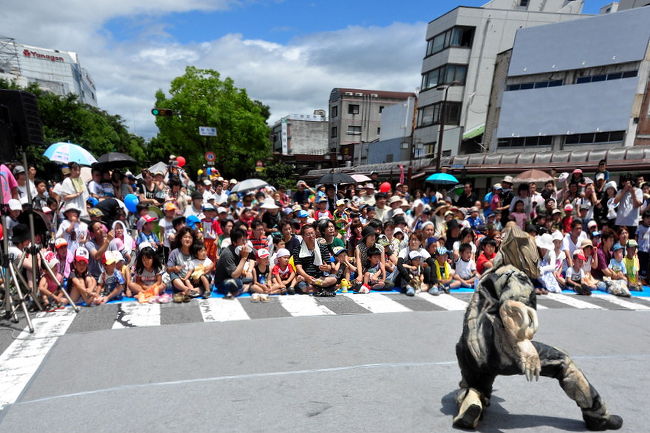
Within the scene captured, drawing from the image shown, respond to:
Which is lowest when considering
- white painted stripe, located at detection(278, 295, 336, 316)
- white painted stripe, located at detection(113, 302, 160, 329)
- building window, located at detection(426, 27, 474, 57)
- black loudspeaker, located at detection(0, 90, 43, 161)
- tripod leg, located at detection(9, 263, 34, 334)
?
white painted stripe, located at detection(278, 295, 336, 316)

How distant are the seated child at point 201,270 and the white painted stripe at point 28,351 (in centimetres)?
181

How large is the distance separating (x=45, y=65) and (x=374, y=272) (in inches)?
3014

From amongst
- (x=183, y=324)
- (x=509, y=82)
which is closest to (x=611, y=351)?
(x=183, y=324)

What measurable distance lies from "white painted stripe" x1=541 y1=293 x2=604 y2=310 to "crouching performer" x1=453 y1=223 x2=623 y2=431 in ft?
15.7

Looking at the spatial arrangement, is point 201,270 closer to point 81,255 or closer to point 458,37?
point 81,255

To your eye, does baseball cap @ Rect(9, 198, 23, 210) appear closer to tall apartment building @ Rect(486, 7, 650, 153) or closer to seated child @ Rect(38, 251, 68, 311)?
seated child @ Rect(38, 251, 68, 311)

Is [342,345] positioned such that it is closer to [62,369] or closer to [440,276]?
[62,369]

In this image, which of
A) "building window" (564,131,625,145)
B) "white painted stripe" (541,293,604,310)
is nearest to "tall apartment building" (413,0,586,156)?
"building window" (564,131,625,145)

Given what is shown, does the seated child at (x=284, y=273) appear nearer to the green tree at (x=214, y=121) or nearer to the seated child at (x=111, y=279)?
the seated child at (x=111, y=279)

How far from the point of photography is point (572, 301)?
7320mm

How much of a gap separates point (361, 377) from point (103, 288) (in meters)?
4.72

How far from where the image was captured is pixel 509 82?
27297 millimetres

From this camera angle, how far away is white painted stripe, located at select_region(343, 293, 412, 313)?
6.25 m

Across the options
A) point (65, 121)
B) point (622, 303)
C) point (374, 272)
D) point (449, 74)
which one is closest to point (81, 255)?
point (374, 272)
